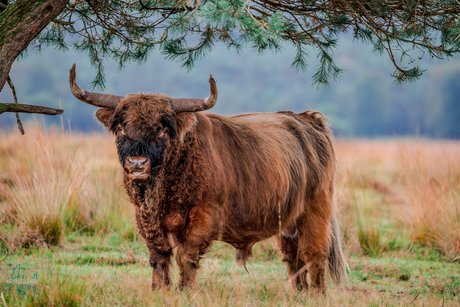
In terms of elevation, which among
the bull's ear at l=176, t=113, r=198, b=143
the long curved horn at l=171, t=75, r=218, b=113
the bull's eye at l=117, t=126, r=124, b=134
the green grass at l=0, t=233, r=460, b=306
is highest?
the long curved horn at l=171, t=75, r=218, b=113

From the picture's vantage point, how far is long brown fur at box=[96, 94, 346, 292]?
3.98 metres

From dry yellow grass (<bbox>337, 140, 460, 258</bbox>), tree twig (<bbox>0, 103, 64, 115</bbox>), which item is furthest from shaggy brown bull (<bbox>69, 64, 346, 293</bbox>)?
dry yellow grass (<bbox>337, 140, 460, 258</bbox>)

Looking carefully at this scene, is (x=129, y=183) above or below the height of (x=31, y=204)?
above

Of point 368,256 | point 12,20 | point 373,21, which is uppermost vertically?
point 373,21

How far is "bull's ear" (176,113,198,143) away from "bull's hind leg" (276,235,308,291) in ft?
6.89

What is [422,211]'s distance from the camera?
23.9ft

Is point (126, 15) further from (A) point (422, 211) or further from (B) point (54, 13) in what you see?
(A) point (422, 211)

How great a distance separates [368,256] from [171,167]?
14.2 feet

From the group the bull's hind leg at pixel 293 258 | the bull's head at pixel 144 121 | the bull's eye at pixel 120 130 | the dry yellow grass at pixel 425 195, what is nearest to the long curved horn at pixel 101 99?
the bull's head at pixel 144 121

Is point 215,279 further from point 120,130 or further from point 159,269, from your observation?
point 120,130

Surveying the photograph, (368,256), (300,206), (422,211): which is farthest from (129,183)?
(422,211)

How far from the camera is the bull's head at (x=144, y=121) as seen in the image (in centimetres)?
370

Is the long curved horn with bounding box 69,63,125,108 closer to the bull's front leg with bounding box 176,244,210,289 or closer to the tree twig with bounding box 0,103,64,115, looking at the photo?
the tree twig with bounding box 0,103,64,115

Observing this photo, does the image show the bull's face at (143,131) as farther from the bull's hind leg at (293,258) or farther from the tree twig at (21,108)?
the bull's hind leg at (293,258)
